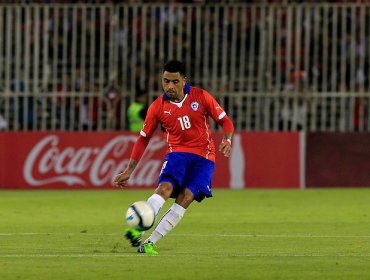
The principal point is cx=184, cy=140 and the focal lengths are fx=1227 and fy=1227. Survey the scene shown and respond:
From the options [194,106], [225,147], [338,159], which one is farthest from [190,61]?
[225,147]

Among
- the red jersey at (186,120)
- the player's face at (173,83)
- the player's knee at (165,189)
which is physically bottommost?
the player's knee at (165,189)

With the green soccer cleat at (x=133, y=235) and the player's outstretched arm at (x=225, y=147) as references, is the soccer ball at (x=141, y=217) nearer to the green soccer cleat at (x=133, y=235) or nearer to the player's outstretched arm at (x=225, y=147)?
the green soccer cleat at (x=133, y=235)

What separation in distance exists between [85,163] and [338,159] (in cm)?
551

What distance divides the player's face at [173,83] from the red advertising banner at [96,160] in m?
12.5

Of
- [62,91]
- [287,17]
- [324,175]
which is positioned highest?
[287,17]

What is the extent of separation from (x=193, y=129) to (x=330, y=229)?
175 inches

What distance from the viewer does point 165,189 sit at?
13477 mm

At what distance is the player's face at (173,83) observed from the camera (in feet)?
44.4

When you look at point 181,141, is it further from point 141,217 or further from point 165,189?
point 141,217

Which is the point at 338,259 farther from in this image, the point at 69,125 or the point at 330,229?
the point at 69,125

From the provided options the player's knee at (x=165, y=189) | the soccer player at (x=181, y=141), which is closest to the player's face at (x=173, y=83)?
the soccer player at (x=181, y=141)

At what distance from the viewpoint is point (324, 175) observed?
26859 mm

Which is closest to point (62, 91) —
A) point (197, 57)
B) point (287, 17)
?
point (197, 57)

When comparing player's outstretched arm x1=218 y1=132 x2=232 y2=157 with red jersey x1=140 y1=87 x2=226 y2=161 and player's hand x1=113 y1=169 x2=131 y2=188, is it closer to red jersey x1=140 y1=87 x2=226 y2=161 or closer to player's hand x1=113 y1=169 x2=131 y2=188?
red jersey x1=140 y1=87 x2=226 y2=161
